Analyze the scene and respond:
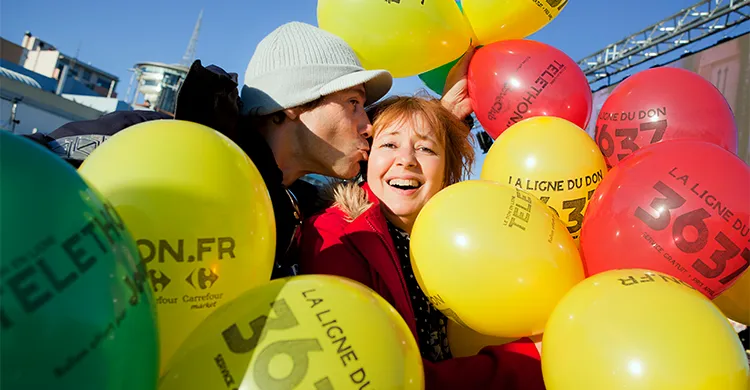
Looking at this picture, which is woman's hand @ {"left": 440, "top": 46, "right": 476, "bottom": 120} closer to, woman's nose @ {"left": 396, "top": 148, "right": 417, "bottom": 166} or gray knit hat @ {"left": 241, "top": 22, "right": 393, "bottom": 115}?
gray knit hat @ {"left": 241, "top": 22, "right": 393, "bottom": 115}

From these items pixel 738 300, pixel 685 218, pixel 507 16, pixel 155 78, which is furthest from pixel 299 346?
pixel 155 78

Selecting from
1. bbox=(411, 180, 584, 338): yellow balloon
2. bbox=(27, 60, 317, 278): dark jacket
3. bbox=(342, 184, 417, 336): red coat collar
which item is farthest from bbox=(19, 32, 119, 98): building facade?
bbox=(411, 180, 584, 338): yellow balloon

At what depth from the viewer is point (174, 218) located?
3.32 ft

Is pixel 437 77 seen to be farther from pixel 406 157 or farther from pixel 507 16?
pixel 406 157

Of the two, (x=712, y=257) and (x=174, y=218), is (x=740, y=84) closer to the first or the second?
(x=712, y=257)

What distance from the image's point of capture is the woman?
1546 mm

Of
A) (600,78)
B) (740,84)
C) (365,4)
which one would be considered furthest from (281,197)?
(600,78)

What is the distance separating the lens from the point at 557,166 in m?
1.71

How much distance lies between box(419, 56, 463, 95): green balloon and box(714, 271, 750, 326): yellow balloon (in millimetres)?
1582

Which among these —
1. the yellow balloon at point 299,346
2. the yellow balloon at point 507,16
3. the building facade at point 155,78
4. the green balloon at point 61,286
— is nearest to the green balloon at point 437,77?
the yellow balloon at point 507,16

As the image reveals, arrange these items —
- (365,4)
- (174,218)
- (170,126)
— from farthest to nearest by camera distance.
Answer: (365,4) < (170,126) < (174,218)

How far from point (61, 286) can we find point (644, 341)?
1.10 m

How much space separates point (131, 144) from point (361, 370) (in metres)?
0.71

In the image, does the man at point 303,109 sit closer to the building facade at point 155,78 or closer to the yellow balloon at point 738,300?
the yellow balloon at point 738,300
